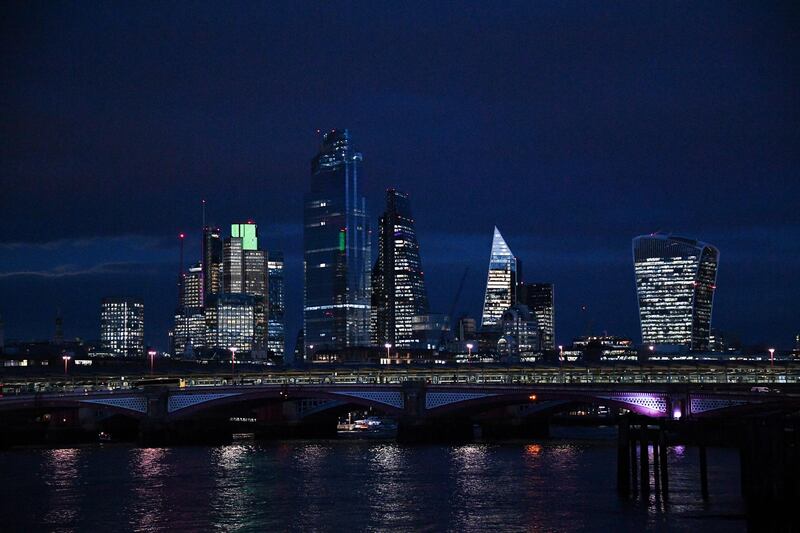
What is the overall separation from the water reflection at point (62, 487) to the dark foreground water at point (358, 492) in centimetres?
13

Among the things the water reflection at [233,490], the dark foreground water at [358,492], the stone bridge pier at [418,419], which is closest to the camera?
the dark foreground water at [358,492]

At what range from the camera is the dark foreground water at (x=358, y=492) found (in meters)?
67.1

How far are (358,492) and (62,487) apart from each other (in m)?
23.5

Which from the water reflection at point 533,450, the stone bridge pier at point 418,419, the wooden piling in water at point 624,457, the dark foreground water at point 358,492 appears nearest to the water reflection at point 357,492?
the dark foreground water at point 358,492

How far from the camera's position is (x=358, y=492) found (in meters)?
82.1

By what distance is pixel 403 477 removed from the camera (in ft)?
299

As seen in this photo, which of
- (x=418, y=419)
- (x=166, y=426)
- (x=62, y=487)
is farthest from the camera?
(x=166, y=426)

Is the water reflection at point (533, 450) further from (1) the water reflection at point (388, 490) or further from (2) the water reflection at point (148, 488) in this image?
(2) the water reflection at point (148, 488)

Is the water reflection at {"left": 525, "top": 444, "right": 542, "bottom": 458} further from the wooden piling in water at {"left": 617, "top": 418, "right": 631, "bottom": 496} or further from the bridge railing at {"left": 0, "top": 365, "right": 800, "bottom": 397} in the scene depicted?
the wooden piling in water at {"left": 617, "top": 418, "right": 631, "bottom": 496}

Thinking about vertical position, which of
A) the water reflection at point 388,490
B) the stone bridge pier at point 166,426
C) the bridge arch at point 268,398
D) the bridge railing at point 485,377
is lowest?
the water reflection at point 388,490

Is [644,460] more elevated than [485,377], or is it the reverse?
[485,377]

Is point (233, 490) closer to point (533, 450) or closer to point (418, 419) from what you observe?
point (533, 450)

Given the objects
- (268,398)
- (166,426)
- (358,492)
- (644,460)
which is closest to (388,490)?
(358,492)

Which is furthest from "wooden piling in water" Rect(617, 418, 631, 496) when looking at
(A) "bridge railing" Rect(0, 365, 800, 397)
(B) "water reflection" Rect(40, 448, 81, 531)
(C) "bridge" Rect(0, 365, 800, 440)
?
(A) "bridge railing" Rect(0, 365, 800, 397)
